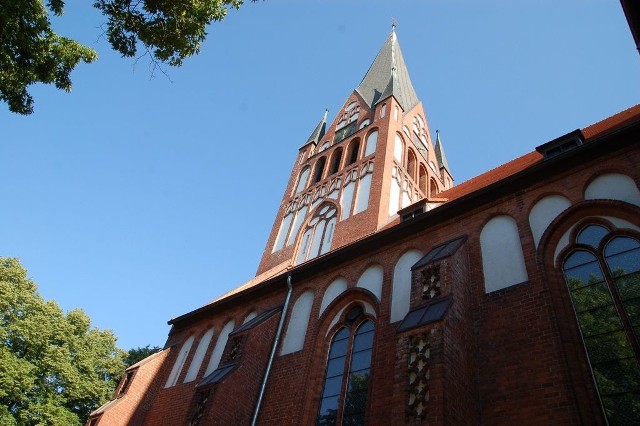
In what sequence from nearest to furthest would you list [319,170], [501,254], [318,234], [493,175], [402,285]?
[501,254]
[402,285]
[493,175]
[318,234]
[319,170]

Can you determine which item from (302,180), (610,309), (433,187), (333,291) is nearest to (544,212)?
(610,309)

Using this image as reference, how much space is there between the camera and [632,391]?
5512 mm

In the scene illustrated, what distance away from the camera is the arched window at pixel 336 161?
19656mm

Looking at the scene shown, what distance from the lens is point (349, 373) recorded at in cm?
875

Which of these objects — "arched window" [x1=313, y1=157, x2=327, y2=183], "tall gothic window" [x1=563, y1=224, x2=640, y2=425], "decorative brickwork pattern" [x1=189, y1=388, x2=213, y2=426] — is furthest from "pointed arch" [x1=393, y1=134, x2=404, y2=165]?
"decorative brickwork pattern" [x1=189, y1=388, x2=213, y2=426]

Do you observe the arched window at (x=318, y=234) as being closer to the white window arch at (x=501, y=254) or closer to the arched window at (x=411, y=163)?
the arched window at (x=411, y=163)

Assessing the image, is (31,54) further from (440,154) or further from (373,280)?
(440,154)

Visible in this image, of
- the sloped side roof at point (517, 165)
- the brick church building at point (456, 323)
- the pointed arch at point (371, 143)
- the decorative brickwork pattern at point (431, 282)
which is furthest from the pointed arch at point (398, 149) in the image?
the decorative brickwork pattern at point (431, 282)

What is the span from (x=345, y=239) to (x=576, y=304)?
861 centimetres

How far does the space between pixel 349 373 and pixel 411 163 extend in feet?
41.4

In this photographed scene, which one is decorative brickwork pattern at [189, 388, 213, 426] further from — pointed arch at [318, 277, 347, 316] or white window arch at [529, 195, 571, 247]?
white window arch at [529, 195, 571, 247]

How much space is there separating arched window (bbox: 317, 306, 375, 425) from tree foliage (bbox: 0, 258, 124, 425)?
15187 mm

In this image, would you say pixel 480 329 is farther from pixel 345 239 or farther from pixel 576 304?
pixel 345 239

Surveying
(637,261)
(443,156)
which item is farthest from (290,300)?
(443,156)
